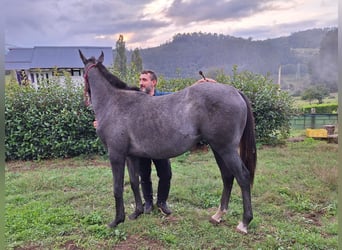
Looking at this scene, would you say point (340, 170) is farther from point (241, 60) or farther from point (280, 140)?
point (241, 60)

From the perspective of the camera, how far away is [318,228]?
2.79 metres

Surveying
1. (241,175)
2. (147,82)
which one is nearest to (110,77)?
(147,82)

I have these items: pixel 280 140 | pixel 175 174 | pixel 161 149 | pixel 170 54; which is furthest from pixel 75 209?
pixel 170 54

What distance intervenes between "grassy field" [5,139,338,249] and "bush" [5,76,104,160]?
828 mm

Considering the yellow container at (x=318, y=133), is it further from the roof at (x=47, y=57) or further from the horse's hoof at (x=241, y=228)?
the roof at (x=47, y=57)

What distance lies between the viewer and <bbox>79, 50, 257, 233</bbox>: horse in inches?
98.7

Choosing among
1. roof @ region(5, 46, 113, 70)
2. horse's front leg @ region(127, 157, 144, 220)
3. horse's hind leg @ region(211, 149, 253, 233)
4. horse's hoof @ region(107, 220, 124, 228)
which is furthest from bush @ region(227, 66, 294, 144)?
roof @ region(5, 46, 113, 70)

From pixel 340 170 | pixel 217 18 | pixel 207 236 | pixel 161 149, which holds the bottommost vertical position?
pixel 207 236

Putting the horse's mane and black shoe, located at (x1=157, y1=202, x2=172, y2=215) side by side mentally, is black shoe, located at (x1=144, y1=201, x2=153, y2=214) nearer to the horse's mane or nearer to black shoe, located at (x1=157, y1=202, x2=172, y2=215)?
black shoe, located at (x1=157, y1=202, x2=172, y2=215)

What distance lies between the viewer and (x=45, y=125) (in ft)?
19.4

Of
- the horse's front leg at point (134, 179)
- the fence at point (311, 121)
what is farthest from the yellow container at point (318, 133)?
the horse's front leg at point (134, 179)

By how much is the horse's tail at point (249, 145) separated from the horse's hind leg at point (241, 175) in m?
0.14

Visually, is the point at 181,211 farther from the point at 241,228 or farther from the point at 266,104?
the point at 266,104

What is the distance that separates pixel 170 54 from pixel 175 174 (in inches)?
222
